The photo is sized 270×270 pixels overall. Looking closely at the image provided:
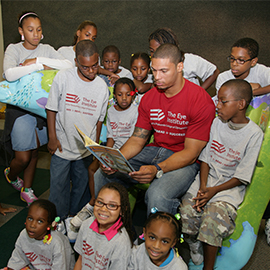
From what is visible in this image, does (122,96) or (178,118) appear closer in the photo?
(178,118)

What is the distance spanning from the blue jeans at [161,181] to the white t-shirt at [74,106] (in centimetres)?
40

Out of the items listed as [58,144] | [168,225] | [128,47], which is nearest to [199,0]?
[128,47]

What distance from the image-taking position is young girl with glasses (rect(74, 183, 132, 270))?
1.45 metres

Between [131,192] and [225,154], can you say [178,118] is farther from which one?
[131,192]

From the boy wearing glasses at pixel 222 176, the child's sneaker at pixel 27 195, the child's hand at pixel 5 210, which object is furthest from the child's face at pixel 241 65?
the child's hand at pixel 5 210

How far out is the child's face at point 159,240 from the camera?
134cm

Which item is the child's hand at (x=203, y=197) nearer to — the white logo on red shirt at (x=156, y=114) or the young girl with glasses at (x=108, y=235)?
the young girl with glasses at (x=108, y=235)

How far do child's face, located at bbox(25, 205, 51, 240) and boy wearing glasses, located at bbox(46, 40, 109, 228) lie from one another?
0.50m

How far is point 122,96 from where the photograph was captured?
2.16 m

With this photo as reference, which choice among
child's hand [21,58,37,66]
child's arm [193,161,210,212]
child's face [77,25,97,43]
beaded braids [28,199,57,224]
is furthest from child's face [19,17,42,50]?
child's arm [193,161,210,212]

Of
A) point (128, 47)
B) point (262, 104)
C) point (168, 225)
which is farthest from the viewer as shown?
point (128, 47)

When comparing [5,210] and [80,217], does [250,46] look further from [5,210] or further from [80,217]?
[5,210]

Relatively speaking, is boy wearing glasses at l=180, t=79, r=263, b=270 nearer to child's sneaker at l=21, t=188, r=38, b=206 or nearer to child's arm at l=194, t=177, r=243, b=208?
child's arm at l=194, t=177, r=243, b=208

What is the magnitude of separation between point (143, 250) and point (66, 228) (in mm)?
967
